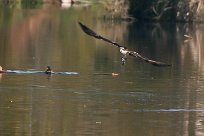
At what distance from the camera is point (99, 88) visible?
28484mm

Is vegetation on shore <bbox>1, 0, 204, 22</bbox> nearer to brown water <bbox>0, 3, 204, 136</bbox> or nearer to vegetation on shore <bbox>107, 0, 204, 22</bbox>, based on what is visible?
vegetation on shore <bbox>107, 0, 204, 22</bbox>

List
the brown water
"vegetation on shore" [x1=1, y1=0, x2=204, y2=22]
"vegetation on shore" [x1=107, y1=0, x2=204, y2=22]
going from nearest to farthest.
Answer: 1. the brown water
2. "vegetation on shore" [x1=107, y1=0, x2=204, y2=22]
3. "vegetation on shore" [x1=1, y1=0, x2=204, y2=22]

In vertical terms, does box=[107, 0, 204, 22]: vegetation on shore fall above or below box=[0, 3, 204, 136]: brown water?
above

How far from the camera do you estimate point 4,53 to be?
42219 mm

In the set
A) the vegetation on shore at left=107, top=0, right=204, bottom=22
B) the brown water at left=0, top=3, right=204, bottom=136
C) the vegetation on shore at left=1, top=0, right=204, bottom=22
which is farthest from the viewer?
the vegetation on shore at left=1, top=0, right=204, bottom=22

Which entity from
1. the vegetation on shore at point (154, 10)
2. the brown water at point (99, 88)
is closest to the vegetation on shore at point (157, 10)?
the vegetation on shore at point (154, 10)

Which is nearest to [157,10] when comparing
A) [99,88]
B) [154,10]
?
[154,10]

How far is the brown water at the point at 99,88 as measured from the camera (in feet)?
68.2

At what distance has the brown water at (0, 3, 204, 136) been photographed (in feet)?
68.2

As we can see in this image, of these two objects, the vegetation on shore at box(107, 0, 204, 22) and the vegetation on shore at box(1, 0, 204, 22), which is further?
the vegetation on shore at box(1, 0, 204, 22)

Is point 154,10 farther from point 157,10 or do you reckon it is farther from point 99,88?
point 99,88

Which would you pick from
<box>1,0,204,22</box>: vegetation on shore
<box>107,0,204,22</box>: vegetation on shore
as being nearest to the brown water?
<box>107,0,204,22</box>: vegetation on shore

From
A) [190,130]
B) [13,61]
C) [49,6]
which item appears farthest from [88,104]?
[49,6]

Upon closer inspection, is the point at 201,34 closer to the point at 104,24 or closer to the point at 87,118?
the point at 104,24
